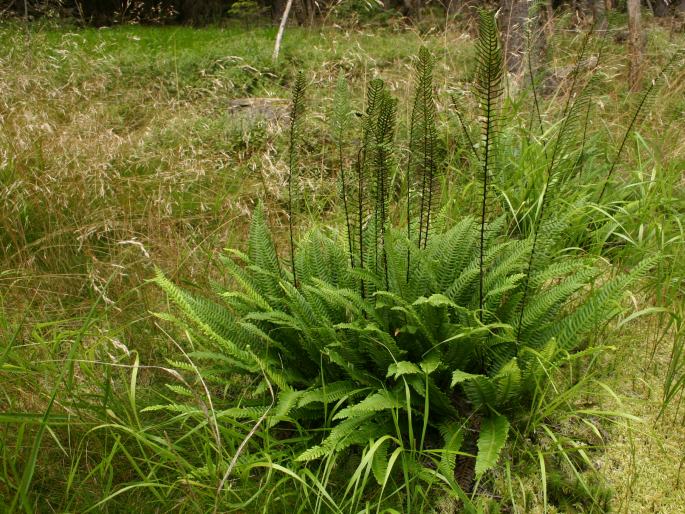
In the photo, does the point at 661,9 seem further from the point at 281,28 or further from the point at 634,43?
the point at 281,28

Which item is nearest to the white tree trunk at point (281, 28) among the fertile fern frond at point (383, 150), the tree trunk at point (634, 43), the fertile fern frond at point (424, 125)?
the tree trunk at point (634, 43)

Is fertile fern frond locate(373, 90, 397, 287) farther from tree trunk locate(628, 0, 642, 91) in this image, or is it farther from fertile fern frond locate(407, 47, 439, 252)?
tree trunk locate(628, 0, 642, 91)

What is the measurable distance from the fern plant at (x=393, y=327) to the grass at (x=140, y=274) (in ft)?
0.62

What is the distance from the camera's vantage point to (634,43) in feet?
17.6

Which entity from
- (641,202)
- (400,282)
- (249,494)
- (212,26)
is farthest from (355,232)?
(212,26)

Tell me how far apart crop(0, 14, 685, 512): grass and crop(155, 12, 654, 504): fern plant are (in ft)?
0.62

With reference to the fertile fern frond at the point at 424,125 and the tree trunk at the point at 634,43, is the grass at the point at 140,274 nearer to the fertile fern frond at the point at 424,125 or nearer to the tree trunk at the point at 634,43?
the tree trunk at the point at 634,43

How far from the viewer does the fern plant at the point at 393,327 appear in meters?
2.08

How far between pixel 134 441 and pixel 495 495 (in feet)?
3.99

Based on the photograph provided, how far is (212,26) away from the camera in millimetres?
14977

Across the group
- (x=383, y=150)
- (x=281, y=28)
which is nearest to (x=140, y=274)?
(x=383, y=150)

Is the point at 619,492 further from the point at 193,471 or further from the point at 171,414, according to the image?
the point at 171,414

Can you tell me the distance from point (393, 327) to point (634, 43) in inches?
167

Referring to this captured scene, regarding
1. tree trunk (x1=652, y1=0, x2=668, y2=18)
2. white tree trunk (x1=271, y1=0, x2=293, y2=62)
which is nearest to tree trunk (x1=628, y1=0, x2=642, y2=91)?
white tree trunk (x1=271, y1=0, x2=293, y2=62)
